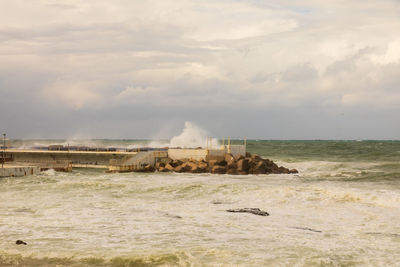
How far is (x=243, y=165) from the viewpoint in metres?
48.7

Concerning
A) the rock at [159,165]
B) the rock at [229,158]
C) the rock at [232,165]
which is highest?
the rock at [229,158]

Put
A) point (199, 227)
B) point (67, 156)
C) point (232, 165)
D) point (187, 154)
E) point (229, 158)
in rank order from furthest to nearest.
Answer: point (67, 156) < point (187, 154) < point (229, 158) < point (232, 165) < point (199, 227)

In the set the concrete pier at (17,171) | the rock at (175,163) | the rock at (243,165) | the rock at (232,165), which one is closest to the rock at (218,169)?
the rock at (232,165)

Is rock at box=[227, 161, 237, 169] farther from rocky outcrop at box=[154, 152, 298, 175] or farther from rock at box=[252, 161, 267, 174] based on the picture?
rock at box=[252, 161, 267, 174]

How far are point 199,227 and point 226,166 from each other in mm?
29618

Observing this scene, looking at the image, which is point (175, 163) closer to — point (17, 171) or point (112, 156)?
point (112, 156)

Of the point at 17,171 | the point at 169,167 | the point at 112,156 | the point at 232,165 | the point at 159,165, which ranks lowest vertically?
the point at 17,171

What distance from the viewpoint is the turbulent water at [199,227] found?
620 inches

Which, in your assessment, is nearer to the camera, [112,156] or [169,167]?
[169,167]

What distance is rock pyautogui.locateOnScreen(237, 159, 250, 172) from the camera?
48572 millimetres

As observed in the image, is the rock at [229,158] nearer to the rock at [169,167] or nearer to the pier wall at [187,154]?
the pier wall at [187,154]

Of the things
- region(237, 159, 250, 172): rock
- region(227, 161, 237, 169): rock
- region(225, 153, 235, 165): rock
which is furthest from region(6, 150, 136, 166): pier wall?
region(237, 159, 250, 172): rock

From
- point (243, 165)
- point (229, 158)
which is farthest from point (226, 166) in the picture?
point (229, 158)

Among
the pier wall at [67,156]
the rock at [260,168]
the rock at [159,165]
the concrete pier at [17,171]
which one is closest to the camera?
the concrete pier at [17,171]
